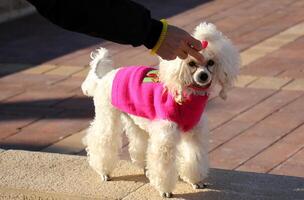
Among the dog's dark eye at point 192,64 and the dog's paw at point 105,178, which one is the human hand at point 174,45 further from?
the dog's paw at point 105,178

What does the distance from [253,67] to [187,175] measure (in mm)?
3797

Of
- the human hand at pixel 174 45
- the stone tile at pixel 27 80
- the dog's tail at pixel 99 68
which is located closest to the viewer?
the human hand at pixel 174 45

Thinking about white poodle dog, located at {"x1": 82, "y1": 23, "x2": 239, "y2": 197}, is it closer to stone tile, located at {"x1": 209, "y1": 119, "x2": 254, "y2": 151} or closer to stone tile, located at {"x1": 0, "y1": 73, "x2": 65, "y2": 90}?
stone tile, located at {"x1": 209, "y1": 119, "x2": 254, "y2": 151}

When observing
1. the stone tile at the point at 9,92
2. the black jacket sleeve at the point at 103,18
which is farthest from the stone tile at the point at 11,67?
the black jacket sleeve at the point at 103,18

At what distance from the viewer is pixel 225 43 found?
4207mm

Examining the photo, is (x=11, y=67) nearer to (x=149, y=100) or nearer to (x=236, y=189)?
(x=149, y=100)

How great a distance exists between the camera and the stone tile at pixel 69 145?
620 cm

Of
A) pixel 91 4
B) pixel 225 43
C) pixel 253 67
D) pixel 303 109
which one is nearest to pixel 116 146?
pixel 225 43

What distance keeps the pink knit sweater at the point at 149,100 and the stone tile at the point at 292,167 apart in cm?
138

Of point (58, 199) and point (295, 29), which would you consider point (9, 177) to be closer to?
point (58, 199)

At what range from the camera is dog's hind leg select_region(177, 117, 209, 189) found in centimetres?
441

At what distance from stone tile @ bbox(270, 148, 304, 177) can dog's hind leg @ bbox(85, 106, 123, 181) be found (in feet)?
4.44

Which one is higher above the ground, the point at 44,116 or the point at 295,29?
the point at 295,29

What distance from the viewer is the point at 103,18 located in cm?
274
